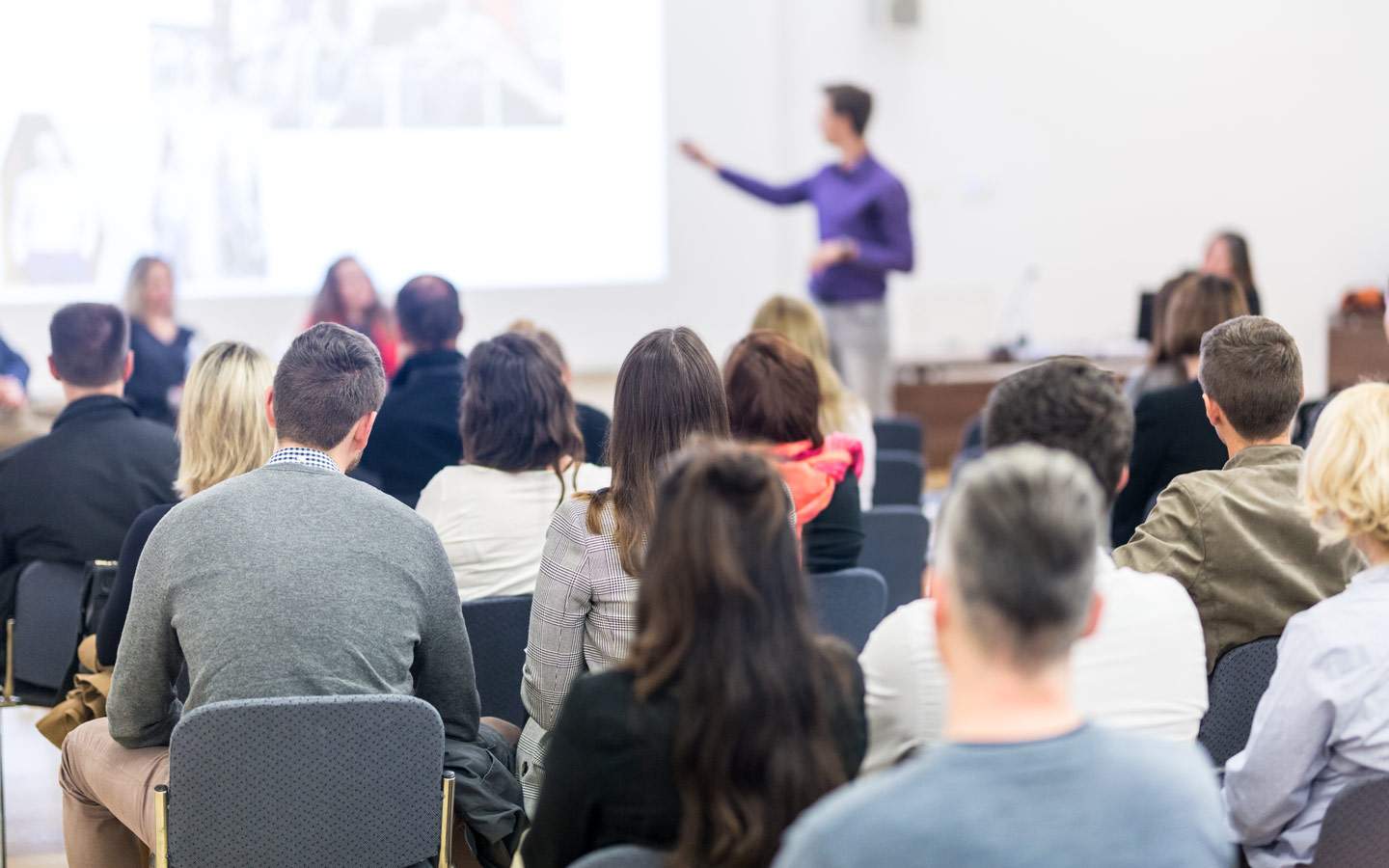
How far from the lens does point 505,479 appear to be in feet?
9.83

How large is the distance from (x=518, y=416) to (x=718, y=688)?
158 centimetres

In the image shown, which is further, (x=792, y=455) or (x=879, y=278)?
(x=879, y=278)

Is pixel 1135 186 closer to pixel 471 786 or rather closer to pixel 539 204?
pixel 539 204

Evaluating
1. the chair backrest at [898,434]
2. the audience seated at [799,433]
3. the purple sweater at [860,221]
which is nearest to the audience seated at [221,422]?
the audience seated at [799,433]

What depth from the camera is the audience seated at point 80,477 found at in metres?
3.21

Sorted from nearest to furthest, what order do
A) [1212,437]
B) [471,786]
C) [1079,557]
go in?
[1079,557] → [471,786] → [1212,437]

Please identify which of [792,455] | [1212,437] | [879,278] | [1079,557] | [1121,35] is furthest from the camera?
[1121,35]

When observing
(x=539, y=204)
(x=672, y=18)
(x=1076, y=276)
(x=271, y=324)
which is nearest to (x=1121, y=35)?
(x=1076, y=276)

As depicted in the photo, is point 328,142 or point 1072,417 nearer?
point 1072,417

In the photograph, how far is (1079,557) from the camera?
4.06 feet

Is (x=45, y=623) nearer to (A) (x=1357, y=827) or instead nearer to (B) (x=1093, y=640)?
(B) (x=1093, y=640)

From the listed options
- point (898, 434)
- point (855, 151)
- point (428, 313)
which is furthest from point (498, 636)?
point (855, 151)

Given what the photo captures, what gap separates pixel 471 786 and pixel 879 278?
4.70 meters

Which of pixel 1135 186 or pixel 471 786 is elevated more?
pixel 1135 186
